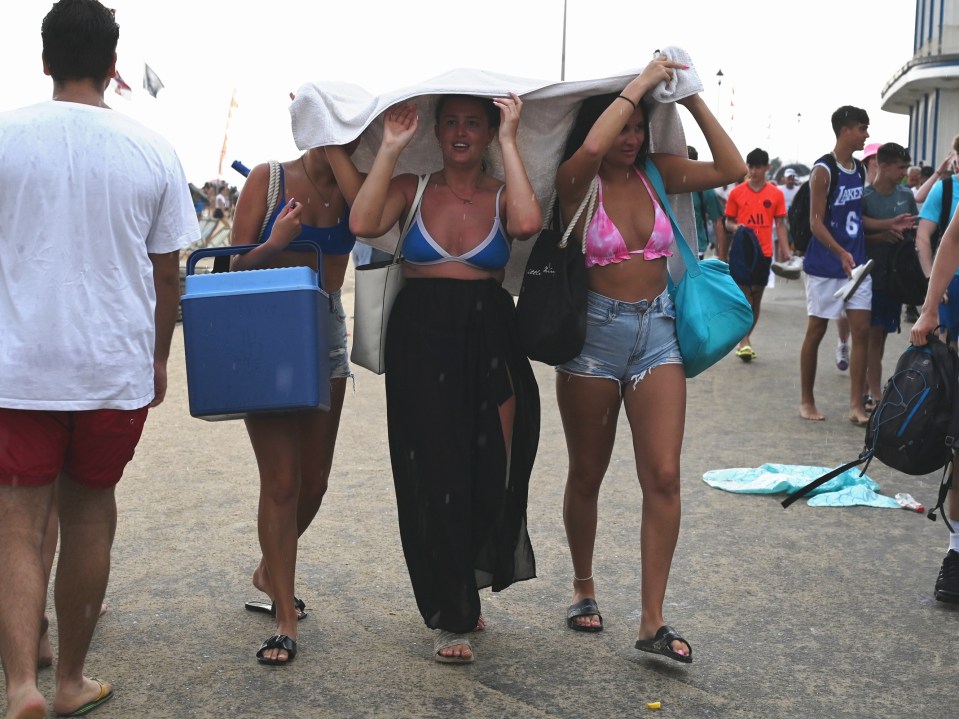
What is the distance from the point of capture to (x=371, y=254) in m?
7.02

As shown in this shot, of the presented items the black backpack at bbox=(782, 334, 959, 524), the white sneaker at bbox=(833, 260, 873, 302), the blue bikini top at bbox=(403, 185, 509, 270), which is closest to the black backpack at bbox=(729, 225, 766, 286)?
the white sneaker at bbox=(833, 260, 873, 302)

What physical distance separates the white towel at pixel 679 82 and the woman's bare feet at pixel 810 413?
4769mm

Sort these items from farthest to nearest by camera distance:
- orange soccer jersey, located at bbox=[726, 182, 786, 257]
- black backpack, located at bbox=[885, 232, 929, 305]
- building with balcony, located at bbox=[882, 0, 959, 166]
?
building with balcony, located at bbox=[882, 0, 959, 166]
orange soccer jersey, located at bbox=[726, 182, 786, 257]
black backpack, located at bbox=[885, 232, 929, 305]

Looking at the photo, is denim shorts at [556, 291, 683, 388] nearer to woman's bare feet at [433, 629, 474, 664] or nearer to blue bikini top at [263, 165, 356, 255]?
blue bikini top at [263, 165, 356, 255]

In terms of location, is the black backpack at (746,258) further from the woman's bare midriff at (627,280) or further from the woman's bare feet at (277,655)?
the woman's bare feet at (277,655)

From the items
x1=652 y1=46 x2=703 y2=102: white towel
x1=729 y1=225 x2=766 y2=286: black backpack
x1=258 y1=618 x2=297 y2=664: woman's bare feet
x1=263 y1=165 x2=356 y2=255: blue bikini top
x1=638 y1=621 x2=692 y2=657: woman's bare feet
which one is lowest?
x1=258 y1=618 x2=297 y2=664: woman's bare feet

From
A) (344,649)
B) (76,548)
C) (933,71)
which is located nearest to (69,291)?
(76,548)

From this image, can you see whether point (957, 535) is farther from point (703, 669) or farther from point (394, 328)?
point (394, 328)

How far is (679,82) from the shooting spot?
4.14 m

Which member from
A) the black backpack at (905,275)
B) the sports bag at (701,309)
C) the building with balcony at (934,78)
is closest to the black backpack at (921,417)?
the sports bag at (701,309)

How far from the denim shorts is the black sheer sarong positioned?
28 cm

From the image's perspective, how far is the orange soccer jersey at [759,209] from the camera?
12180 mm

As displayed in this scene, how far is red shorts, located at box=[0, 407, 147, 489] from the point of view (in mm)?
3303

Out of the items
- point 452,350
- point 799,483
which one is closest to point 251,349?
point 452,350
